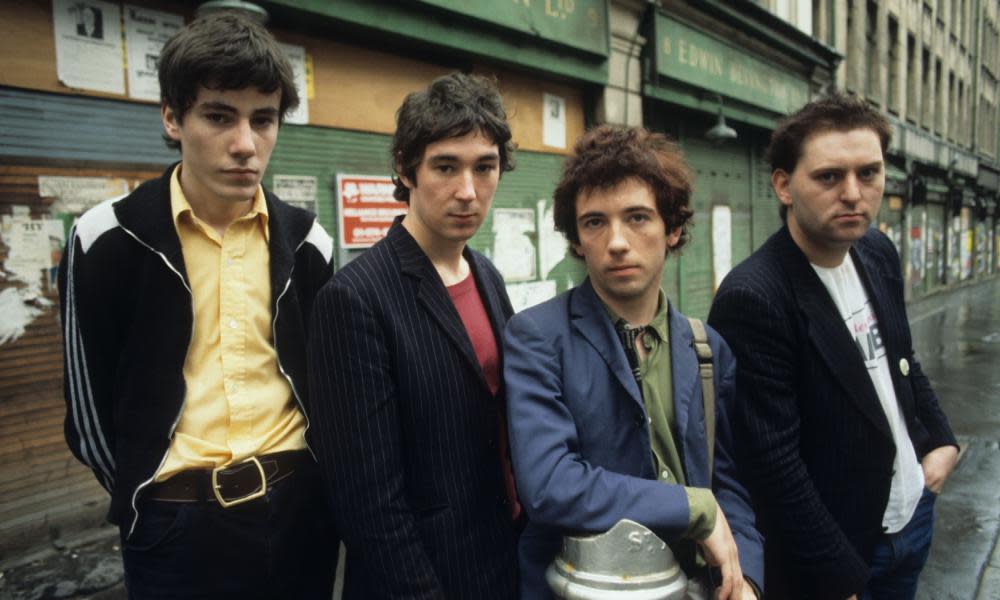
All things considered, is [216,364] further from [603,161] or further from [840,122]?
[840,122]

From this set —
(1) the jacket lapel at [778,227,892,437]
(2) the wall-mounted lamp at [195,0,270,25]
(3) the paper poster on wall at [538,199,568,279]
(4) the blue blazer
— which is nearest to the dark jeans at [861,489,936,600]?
(1) the jacket lapel at [778,227,892,437]

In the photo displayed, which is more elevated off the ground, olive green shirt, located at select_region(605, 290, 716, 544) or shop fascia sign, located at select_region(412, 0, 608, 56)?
shop fascia sign, located at select_region(412, 0, 608, 56)

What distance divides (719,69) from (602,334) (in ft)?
29.3

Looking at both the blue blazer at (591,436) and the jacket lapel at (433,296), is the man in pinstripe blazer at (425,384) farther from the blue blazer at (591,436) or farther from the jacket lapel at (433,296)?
the blue blazer at (591,436)

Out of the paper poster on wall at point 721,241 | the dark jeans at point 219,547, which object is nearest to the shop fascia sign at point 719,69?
the paper poster on wall at point 721,241

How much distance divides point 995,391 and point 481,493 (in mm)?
8403

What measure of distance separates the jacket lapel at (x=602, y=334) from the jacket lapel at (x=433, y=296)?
0.93ft

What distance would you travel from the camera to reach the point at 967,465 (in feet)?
17.9

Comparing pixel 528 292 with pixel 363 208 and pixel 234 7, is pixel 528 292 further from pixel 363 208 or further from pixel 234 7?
pixel 234 7

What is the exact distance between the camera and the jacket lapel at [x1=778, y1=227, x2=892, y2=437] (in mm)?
2035

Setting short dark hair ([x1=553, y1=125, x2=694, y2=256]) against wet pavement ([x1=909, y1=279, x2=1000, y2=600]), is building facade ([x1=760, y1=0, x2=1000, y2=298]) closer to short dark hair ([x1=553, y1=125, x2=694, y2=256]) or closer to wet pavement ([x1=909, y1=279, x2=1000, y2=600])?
wet pavement ([x1=909, y1=279, x2=1000, y2=600])

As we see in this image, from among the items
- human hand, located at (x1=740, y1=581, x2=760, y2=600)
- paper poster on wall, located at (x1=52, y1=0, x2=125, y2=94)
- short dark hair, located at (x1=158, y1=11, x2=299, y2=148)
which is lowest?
human hand, located at (x1=740, y1=581, x2=760, y2=600)

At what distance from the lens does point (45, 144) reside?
3.74m

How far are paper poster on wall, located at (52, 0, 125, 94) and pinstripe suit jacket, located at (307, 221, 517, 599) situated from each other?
3.13m
